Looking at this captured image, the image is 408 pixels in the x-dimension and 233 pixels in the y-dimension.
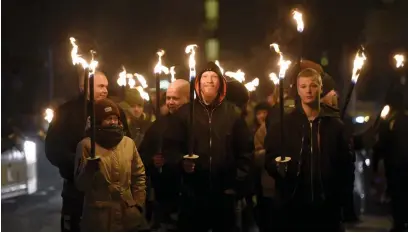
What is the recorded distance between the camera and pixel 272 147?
7.58ft

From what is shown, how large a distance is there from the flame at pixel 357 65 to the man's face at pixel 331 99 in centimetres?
12

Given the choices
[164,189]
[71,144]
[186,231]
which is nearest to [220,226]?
[186,231]

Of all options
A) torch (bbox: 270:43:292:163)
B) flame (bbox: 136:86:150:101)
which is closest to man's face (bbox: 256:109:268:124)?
torch (bbox: 270:43:292:163)

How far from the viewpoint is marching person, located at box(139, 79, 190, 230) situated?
2.35 meters

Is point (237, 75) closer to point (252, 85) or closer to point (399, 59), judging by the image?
point (252, 85)

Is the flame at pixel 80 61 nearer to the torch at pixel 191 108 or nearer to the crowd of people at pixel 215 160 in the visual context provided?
the crowd of people at pixel 215 160

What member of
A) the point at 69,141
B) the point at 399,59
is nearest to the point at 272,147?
the point at 399,59

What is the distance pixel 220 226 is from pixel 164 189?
1.15ft

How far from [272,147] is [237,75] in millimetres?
409

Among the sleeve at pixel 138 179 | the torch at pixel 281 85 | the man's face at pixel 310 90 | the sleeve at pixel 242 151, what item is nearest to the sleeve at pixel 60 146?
the sleeve at pixel 138 179

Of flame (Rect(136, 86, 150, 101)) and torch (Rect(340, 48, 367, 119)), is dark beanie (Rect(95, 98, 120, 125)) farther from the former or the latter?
torch (Rect(340, 48, 367, 119))

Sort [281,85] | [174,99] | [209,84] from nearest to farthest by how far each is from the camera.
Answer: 1. [281,85]
2. [209,84]
3. [174,99]

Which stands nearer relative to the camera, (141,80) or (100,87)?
(100,87)

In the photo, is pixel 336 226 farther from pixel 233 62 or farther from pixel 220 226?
pixel 233 62
